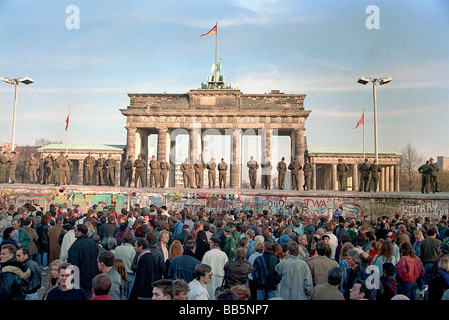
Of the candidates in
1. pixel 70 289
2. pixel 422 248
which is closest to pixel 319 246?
pixel 422 248

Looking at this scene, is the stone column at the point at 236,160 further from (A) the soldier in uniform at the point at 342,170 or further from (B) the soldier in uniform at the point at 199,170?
(A) the soldier in uniform at the point at 342,170

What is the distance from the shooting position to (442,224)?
525 inches

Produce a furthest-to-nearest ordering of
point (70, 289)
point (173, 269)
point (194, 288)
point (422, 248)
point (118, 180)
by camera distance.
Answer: point (118, 180)
point (422, 248)
point (173, 269)
point (194, 288)
point (70, 289)

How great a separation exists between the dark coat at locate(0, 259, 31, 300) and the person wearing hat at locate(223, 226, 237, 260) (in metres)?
4.70

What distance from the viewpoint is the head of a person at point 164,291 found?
4.81 metres

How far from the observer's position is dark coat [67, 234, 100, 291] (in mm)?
7566

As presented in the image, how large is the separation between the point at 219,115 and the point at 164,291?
39468 millimetres

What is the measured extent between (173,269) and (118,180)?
148 feet

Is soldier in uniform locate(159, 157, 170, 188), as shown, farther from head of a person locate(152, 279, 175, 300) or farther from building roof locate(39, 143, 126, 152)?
building roof locate(39, 143, 126, 152)

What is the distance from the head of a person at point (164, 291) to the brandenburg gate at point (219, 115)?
125ft

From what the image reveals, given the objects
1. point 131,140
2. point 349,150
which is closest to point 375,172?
point 131,140

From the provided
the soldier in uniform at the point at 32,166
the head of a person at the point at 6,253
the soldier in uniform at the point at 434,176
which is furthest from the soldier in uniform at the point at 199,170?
the head of a person at the point at 6,253
